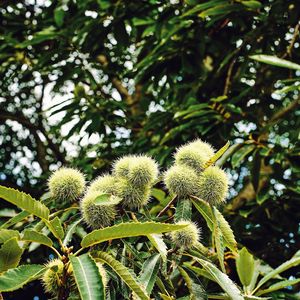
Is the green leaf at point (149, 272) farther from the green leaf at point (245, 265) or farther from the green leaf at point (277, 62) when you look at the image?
the green leaf at point (277, 62)

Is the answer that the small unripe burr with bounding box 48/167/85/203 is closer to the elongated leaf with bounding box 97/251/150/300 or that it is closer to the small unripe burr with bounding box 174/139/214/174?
the small unripe burr with bounding box 174/139/214/174

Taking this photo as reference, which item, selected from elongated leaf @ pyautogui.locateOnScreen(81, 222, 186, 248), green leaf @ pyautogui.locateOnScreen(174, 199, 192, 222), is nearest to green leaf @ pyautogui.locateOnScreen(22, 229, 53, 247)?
elongated leaf @ pyautogui.locateOnScreen(81, 222, 186, 248)

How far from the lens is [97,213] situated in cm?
134

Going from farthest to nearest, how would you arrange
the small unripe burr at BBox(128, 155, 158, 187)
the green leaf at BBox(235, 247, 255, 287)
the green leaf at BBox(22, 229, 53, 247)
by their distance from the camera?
the green leaf at BBox(235, 247, 255, 287) → the small unripe burr at BBox(128, 155, 158, 187) → the green leaf at BBox(22, 229, 53, 247)

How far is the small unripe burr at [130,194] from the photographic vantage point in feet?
4.48

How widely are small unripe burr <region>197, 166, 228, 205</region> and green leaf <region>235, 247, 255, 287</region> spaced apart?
0.29 m

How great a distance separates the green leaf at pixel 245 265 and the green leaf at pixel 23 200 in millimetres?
776

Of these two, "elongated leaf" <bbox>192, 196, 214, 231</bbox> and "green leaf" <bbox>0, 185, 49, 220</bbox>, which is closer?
"green leaf" <bbox>0, 185, 49, 220</bbox>

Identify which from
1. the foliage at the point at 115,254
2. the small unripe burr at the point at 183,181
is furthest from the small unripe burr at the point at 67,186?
the small unripe burr at the point at 183,181

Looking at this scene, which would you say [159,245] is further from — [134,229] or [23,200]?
[23,200]

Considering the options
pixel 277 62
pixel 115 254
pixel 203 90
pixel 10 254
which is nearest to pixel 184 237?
pixel 115 254

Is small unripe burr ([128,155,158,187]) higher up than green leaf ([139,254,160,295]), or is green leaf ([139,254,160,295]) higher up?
small unripe burr ([128,155,158,187])

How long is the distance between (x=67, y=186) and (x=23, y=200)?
17.2 inches

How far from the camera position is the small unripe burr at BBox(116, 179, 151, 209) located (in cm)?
137
